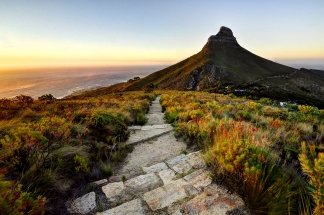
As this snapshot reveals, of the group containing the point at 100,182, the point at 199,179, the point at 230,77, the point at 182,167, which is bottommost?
the point at 230,77

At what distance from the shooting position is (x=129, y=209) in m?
4.50

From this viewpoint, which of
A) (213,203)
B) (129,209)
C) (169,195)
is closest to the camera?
(213,203)

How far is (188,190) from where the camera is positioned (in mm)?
4766

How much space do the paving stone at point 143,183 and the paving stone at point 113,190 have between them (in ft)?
0.44

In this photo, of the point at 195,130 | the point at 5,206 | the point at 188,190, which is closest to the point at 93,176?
the point at 188,190

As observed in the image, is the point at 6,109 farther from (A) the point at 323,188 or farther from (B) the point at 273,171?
(A) the point at 323,188

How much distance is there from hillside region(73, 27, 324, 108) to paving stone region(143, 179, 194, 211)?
53322mm

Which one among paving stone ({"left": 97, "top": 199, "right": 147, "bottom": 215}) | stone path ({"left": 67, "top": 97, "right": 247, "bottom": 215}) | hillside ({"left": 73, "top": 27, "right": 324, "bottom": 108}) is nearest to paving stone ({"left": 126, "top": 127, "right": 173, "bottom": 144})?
stone path ({"left": 67, "top": 97, "right": 247, "bottom": 215})

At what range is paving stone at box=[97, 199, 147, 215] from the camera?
440 centimetres

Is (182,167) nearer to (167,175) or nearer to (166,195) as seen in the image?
(167,175)

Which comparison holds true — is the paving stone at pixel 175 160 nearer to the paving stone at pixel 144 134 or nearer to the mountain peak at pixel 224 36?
the paving stone at pixel 144 134

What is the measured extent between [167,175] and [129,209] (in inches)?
54.7

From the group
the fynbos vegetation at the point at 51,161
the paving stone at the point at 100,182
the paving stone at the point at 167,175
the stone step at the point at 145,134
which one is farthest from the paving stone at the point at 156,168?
the stone step at the point at 145,134

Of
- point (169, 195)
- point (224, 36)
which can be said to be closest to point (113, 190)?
point (169, 195)
